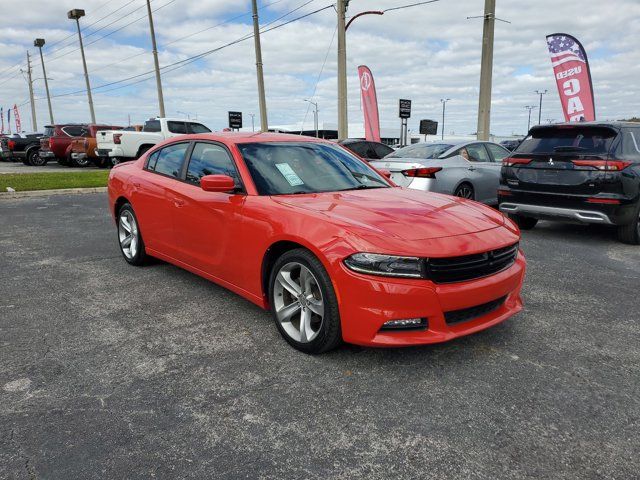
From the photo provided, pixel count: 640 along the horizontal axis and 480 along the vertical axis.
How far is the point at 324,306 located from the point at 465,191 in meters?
6.15

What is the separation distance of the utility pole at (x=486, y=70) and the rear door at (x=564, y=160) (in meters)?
8.54

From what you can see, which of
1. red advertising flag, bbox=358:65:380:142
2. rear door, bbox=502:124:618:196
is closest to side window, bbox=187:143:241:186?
rear door, bbox=502:124:618:196

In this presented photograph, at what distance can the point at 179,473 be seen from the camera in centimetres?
218

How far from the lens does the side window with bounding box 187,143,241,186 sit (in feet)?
13.4

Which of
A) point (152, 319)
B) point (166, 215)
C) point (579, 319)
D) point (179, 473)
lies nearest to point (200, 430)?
Answer: point (179, 473)

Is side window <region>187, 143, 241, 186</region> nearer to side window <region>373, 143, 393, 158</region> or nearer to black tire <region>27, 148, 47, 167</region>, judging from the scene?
side window <region>373, 143, 393, 158</region>

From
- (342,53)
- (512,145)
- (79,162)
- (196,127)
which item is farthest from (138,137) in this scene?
(512,145)

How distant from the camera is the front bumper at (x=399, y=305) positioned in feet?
9.52

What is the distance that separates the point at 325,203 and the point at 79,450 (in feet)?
6.87

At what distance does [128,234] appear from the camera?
5.66 m

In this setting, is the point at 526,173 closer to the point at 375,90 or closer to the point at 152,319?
the point at 152,319

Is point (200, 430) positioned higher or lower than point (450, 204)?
lower

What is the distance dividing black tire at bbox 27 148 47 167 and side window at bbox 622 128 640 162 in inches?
924

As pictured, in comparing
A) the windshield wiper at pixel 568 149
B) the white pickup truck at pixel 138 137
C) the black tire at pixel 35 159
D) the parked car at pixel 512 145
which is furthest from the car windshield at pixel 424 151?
the black tire at pixel 35 159
